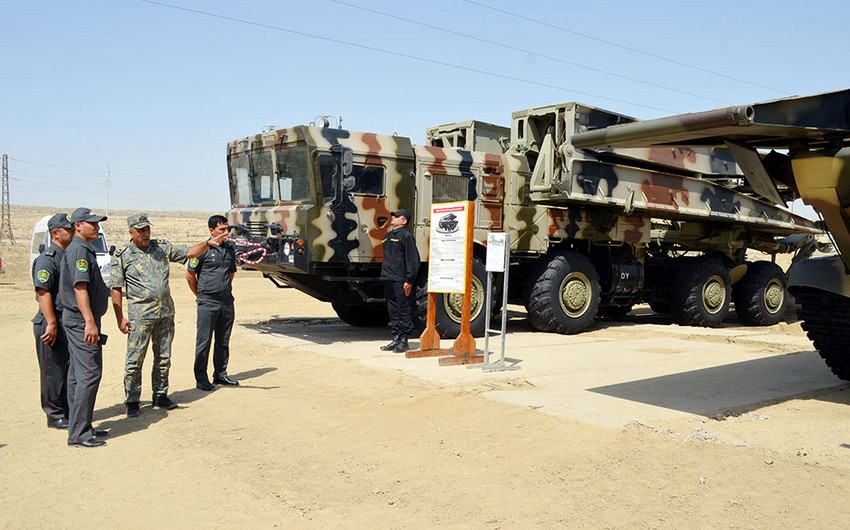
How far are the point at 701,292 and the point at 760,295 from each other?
1800mm

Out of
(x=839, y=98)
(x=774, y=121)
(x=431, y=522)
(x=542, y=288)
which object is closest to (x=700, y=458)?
(x=431, y=522)

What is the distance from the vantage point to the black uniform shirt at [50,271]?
6262mm

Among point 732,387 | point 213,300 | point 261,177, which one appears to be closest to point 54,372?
point 213,300

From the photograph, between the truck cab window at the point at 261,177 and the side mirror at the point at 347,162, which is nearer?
the side mirror at the point at 347,162

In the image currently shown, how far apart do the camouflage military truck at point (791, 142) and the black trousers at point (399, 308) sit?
12.3 ft

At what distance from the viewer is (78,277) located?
241 inches

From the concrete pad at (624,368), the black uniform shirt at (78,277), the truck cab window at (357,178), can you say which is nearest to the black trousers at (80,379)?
the black uniform shirt at (78,277)

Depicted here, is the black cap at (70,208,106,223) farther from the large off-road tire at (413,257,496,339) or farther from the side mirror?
the large off-road tire at (413,257,496,339)

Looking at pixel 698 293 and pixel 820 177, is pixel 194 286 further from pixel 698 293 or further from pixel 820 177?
pixel 698 293

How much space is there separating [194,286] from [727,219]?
10.0 m

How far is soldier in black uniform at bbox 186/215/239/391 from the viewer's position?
26.5ft

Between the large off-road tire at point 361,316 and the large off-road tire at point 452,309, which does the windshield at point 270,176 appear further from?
the large off-road tire at point 361,316

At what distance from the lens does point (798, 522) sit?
441cm

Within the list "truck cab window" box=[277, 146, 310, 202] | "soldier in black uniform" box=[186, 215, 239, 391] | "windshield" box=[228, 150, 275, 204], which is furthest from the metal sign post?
"windshield" box=[228, 150, 275, 204]
